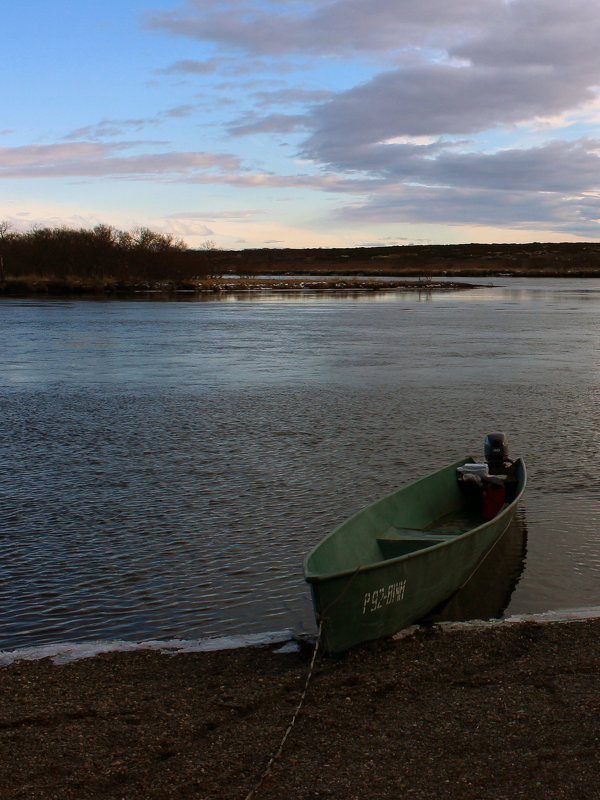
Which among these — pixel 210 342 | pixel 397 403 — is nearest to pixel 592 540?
pixel 397 403

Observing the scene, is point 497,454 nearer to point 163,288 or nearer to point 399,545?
point 399,545

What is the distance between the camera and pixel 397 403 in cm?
1817

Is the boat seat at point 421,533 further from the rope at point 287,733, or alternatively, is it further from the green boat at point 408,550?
the rope at point 287,733

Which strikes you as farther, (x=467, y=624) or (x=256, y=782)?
(x=467, y=624)

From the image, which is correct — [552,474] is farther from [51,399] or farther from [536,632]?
[51,399]

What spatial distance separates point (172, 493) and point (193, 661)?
504 centimetres

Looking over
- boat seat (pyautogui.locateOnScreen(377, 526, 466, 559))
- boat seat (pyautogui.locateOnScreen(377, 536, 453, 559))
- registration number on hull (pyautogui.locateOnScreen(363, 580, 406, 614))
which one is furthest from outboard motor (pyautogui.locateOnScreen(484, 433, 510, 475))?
registration number on hull (pyautogui.locateOnScreen(363, 580, 406, 614))

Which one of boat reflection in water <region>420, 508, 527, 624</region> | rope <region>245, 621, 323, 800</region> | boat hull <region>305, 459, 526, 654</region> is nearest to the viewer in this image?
rope <region>245, 621, 323, 800</region>

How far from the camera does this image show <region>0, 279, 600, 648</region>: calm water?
776 centimetres

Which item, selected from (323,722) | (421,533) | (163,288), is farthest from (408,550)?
(163,288)

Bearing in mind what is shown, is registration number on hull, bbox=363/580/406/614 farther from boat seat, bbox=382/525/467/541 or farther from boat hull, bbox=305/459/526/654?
boat seat, bbox=382/525/467/541

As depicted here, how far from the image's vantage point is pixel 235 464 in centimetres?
1255

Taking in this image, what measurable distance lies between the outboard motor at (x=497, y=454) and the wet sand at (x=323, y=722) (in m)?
3.82

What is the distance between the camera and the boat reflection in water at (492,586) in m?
7.48
